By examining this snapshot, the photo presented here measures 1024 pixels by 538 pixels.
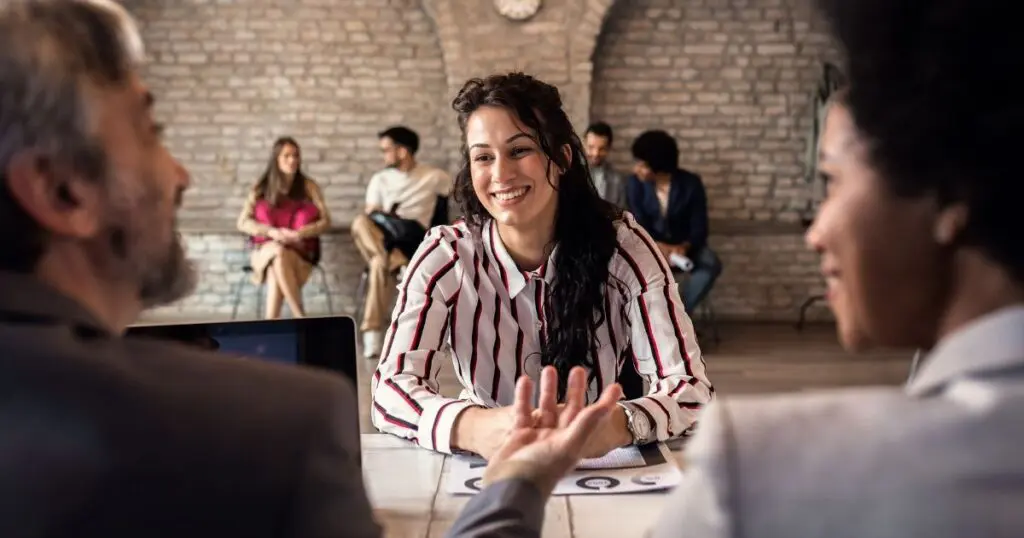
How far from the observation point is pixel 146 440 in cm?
64

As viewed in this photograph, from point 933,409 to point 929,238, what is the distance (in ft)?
0.43

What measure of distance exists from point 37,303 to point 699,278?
17.5 ft

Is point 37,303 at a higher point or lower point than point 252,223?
higher

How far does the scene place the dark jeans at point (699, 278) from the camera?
5762 millimetres

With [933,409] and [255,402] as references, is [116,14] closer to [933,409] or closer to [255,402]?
[255,402]

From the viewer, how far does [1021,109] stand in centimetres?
59

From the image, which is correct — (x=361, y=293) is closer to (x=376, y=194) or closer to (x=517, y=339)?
(x=376, y=194)

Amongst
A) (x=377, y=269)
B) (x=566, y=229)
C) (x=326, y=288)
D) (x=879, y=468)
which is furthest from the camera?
(x=326, y=288)

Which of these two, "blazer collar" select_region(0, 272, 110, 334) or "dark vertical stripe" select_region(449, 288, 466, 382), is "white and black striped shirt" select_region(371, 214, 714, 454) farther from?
"blazer collar" select_region(0, 272, 110, 334)

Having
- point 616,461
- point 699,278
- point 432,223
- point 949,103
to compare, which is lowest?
point 699,278

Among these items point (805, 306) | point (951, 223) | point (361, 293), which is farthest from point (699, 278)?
point (951, 223)

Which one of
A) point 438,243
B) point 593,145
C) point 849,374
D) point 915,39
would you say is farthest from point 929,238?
point 593,145

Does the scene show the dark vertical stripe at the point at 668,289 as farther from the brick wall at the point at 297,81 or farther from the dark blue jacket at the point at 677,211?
the brick wall at the point at 297,81

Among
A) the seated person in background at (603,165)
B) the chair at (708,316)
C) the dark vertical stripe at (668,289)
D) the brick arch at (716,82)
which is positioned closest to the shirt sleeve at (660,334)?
the dark vertical stripe at (668,289)
